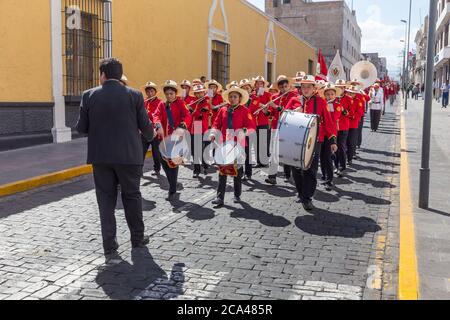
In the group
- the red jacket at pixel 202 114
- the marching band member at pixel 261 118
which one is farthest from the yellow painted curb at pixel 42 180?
the marching band member at pixel 261 118

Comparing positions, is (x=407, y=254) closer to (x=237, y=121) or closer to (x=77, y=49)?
(x=237, y=121)

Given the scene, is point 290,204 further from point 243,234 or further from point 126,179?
point 126,179

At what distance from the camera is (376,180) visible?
382 inches

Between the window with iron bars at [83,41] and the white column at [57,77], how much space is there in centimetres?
22

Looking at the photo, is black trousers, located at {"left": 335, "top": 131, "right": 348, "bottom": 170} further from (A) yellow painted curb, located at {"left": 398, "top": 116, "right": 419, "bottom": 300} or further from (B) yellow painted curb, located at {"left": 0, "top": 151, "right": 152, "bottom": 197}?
(B) yellow painted curb, located at {"left": 0, "top": 151, "right": 152, "bottom": 197}

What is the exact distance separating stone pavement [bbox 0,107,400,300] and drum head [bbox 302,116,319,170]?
673mm

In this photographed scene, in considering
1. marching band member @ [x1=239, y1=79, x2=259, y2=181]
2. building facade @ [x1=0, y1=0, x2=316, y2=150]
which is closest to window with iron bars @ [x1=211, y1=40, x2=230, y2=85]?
building facade @ [x1=0, y1=0, x2=316, y2=150]

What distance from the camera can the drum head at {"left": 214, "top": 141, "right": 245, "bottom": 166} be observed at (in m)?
7.42

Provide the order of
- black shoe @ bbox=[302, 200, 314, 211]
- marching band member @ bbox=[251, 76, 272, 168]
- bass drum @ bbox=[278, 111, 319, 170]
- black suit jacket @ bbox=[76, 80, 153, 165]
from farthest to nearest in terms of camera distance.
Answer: marching band member @ bbox=[251, 76, 272, 168] → black shoe @ bbox=[302, 200, 314, 211] → bass drum @ bbox=[278, 111, 319, 170] → black suit jacket @ bbox=[76, 80, 153, 165]

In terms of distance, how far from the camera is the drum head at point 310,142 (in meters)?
6.63

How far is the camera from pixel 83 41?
13625 millimetres

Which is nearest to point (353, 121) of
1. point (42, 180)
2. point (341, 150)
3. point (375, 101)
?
point (341, 150)

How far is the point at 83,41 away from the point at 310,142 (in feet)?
28.2

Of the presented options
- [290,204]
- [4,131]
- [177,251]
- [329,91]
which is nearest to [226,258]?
[177,251]
